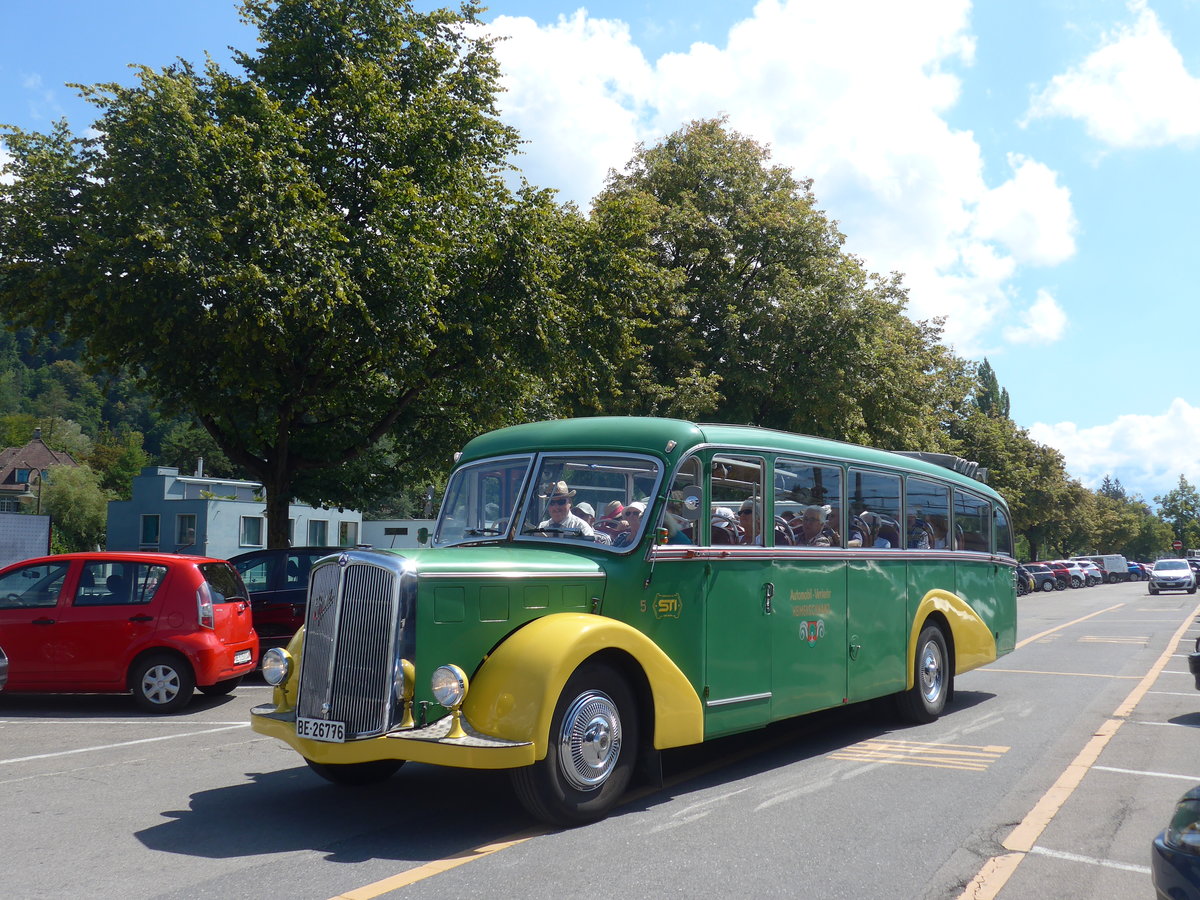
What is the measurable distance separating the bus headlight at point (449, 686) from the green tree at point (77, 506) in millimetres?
77328

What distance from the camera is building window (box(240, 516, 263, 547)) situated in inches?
1799

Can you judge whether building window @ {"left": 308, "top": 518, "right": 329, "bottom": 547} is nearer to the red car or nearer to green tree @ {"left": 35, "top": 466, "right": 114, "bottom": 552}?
green tree @ {"left": 35, "top": 466, "right": 114, "bottom": 552}

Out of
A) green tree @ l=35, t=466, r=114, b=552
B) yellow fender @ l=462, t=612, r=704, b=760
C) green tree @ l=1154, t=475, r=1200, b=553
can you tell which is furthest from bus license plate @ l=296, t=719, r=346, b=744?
green tree @ l=1154, t=475, r=1200, b=553

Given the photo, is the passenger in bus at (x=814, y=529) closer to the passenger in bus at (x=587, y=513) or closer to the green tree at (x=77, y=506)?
the passenger in bus at (x=587, y=513)

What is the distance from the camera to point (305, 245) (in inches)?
642

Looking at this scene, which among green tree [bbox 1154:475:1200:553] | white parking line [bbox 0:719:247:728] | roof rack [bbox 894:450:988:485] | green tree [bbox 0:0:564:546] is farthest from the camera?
green tree [bbox 1154:475:1200:553]

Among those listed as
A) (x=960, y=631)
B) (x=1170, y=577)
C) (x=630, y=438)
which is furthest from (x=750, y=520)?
(x=1170, y=577)

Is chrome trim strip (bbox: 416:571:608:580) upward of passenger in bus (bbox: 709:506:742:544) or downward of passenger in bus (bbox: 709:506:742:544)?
downward

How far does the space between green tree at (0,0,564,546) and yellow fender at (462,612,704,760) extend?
11.0 meters

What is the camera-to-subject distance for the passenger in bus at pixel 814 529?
27.8 feet

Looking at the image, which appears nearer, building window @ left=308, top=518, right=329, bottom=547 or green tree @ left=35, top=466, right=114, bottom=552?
building window @ left=308, top=518, right=329, bottom=547

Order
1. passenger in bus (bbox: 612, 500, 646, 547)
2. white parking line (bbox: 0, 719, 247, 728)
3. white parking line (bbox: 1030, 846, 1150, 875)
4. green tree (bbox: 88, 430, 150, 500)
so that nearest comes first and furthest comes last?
white parking line (bbox: 1030, 846, 1150, 875)
passenger in bus (bbox: 612, 500, 646, 547)
white parking line (bbox: 0, 719, 247, 728)
green tree (bbox: 88, 430, 150, 500)

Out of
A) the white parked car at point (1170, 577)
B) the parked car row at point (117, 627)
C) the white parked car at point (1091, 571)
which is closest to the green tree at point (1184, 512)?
the white parked car at point (1091, 571)

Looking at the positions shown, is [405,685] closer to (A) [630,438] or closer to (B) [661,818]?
(B) [661,818]
